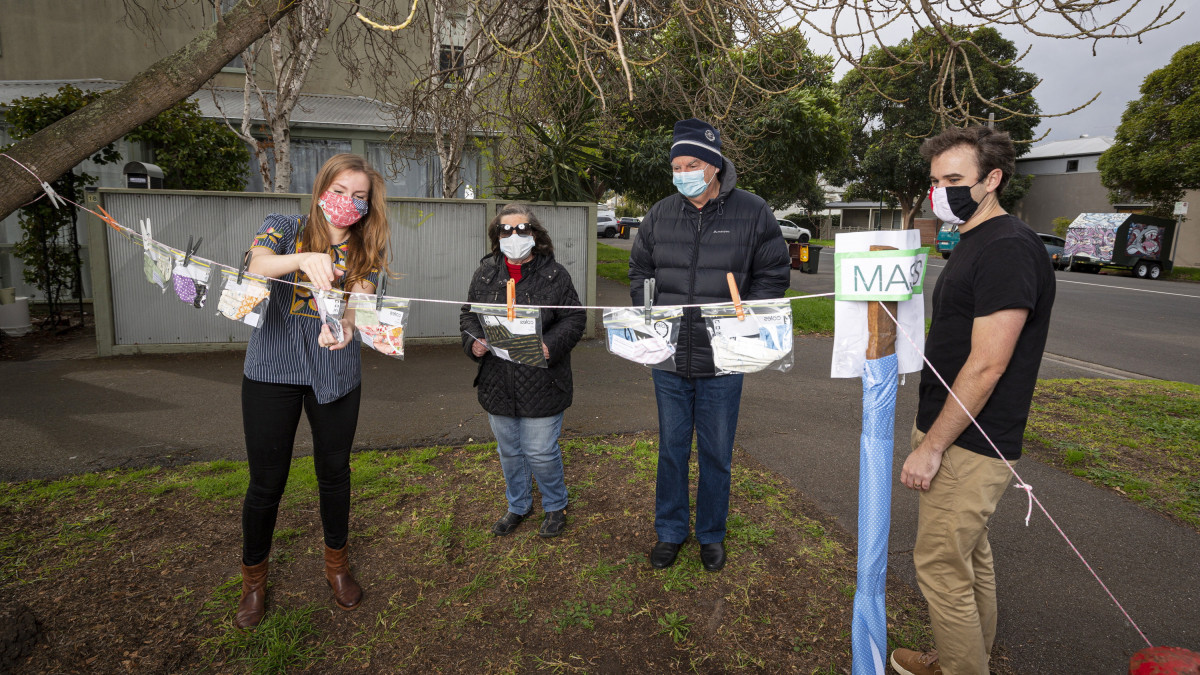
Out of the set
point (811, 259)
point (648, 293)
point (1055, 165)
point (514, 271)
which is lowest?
point (648, 293)

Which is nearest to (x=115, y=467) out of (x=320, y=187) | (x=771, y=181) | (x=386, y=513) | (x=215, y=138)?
(x=386, y=513)

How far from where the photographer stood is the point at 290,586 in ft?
10.3

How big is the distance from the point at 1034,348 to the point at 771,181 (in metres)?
16.4

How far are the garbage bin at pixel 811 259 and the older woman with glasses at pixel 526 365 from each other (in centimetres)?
1637

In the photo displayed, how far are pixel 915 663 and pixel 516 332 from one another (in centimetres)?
228

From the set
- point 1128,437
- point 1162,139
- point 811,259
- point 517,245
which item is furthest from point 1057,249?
point 517,245

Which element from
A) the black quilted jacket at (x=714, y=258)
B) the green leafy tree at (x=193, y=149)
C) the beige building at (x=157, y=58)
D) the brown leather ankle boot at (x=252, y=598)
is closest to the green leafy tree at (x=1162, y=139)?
the beige building at (x=157, y=58)

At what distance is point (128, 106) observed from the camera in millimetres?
2865

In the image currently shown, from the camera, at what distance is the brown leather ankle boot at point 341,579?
118 inches

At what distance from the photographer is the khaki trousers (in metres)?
2.25

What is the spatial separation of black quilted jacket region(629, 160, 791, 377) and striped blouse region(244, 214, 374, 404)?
1570 millimetres

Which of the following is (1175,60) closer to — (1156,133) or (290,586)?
(1156,133)

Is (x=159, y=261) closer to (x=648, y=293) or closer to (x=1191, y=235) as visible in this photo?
(x=648, y=293)

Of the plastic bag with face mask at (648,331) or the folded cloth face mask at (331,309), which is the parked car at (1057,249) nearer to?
the plastic bag with face mask at (648,331)
